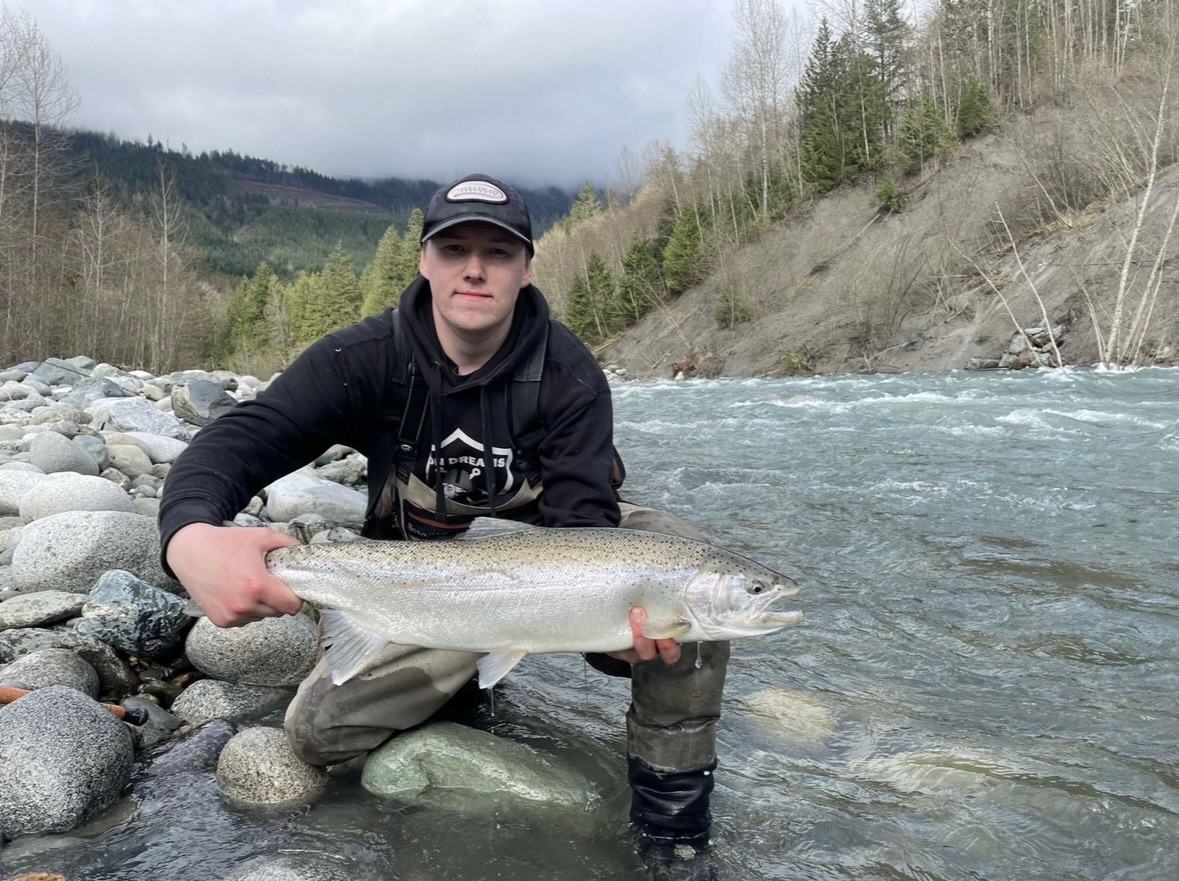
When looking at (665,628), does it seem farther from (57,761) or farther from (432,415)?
(57,761)

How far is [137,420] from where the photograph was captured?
10750 mm

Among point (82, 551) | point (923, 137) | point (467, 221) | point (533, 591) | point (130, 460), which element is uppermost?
point (923, 137)

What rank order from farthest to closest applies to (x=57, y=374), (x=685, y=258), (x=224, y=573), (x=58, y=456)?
(x=685, y=258)
(x=57, y=374)
(x=58, y=456)
(x=224, y=573)

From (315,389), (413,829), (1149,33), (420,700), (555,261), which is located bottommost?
(413,829)

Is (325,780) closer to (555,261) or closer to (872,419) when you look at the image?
(872,419)

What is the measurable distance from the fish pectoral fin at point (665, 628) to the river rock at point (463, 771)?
3.15 feet

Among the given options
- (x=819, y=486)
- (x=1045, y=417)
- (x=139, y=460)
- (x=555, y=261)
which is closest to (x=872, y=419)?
(x=1045, y=417)

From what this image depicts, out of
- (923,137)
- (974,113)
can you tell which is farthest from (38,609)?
(974,113)

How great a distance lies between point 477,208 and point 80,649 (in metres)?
2.86

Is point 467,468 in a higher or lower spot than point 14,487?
higher

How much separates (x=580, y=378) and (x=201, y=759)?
2236mm

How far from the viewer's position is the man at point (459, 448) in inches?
115

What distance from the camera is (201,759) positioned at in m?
3.52

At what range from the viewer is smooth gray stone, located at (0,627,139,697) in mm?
3996
